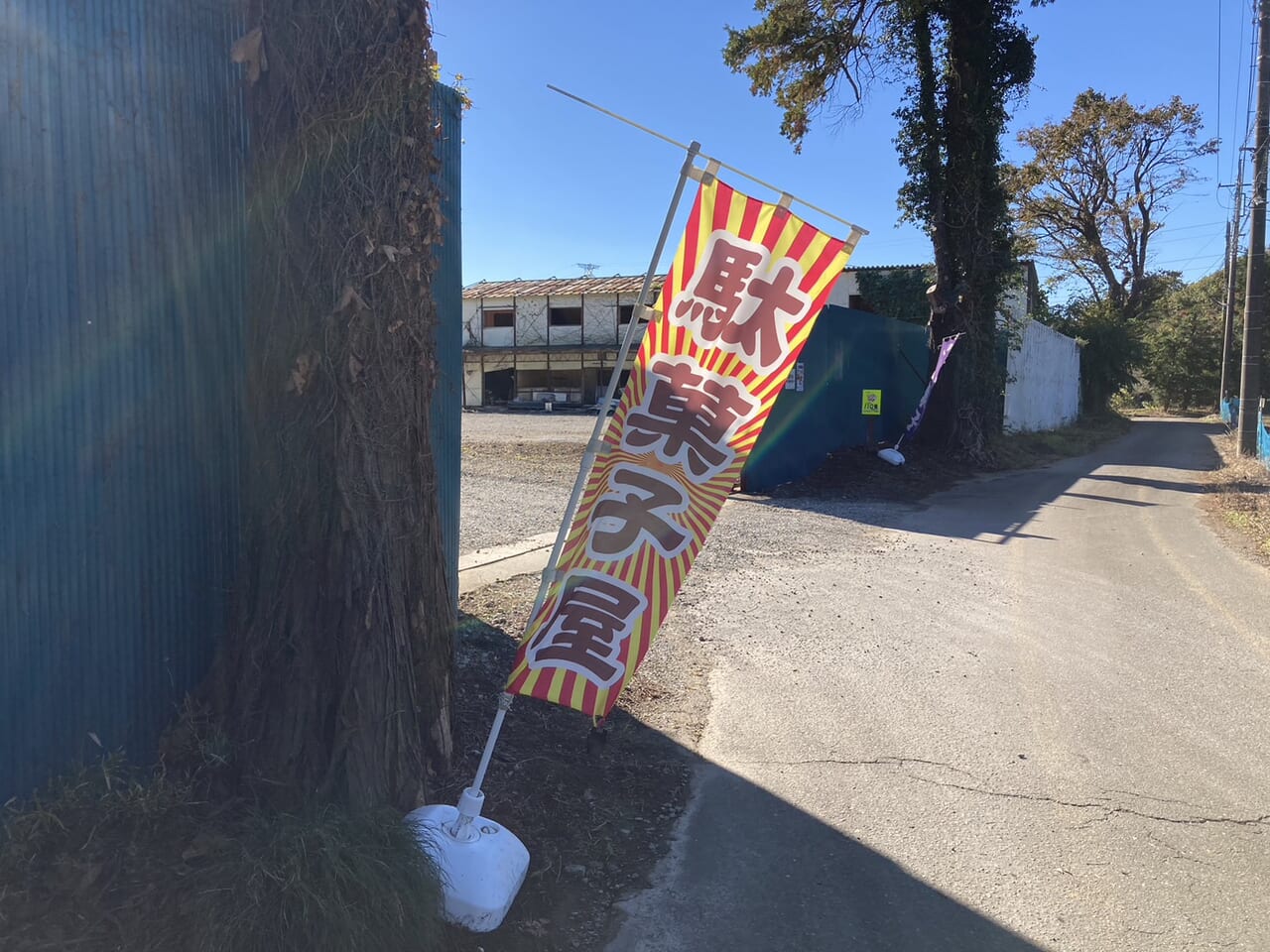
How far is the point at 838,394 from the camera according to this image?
16844 millimetres

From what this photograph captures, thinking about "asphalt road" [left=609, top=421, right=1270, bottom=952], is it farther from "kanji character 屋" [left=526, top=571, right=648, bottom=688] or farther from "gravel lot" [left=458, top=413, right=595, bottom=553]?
"gravel lot" [left=458, top=413, right=595, bottom=553]

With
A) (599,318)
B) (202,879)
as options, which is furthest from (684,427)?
(599,318)

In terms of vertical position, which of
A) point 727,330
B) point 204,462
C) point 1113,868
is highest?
point 727,330

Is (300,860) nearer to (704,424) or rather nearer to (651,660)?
(704,424)

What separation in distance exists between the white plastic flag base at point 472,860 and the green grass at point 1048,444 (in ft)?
58.6

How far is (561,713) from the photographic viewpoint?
4.96 m

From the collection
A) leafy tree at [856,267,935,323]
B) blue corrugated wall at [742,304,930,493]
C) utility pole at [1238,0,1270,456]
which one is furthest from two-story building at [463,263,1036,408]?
utility pole at [1238,0,1270,456]

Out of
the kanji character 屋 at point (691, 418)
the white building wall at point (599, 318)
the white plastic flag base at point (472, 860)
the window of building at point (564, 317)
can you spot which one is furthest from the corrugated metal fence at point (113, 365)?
the window of building at point (564, 317)

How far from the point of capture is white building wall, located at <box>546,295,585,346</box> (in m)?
43.7

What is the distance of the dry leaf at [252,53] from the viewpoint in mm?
3330

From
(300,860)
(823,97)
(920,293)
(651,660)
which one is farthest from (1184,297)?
(300,860)

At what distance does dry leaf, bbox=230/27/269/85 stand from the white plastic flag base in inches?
107

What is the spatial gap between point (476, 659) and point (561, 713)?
829mm

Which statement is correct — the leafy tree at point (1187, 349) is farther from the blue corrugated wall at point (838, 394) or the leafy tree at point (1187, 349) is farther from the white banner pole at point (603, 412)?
the white banner pole at point (603, 412)
